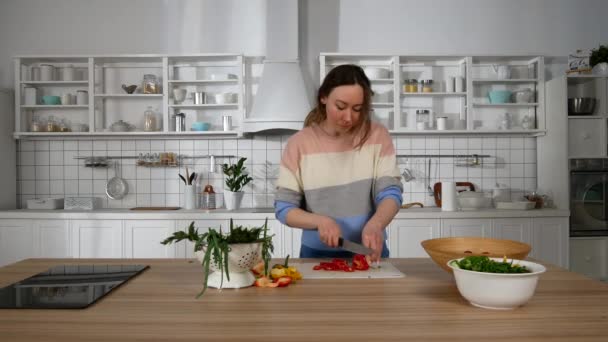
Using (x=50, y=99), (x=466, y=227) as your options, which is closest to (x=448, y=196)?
(x=466, y=227)

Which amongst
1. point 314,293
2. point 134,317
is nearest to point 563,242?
point 314,293

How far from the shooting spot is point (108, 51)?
14.1 feet

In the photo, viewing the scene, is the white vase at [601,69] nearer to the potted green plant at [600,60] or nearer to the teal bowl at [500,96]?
the potted green plant at [600,60]

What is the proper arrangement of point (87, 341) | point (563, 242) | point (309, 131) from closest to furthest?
1. point (87, 341)
2. point (309, 131)
3. point (563, 242)

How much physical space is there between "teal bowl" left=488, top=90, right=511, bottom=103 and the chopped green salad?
316cm

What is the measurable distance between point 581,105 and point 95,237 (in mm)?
3969

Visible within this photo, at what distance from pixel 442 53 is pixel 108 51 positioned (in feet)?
9.65

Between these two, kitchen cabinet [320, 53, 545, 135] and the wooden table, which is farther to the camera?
kitchen cabinet [320, 53, 545, 135]

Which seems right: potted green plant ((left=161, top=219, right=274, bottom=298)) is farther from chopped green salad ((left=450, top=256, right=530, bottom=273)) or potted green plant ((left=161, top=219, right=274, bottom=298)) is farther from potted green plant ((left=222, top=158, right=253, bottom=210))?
potted green plant ((left=222, top=158, right=253, bottom=210))

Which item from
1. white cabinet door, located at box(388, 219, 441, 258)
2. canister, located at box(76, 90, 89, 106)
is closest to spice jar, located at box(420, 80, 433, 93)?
white cabinet door, located at box(388, 219, 441, 258)

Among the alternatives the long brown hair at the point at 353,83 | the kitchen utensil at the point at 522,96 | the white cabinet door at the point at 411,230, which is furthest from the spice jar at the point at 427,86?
the long brown hair at the point at 353,83

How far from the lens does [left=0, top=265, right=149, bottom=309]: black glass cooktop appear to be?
125cm

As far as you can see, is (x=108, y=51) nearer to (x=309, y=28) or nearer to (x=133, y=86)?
(x=133, y=86)

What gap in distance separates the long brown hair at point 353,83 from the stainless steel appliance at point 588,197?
8.90ft
